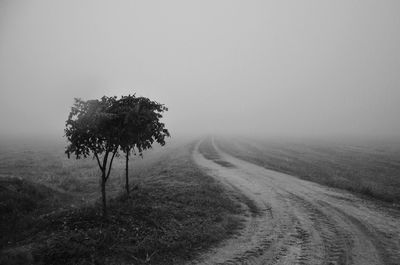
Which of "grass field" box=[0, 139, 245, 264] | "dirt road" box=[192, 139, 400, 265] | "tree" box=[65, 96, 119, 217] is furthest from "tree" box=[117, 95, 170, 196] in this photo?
"dirt road" box=[192, 139, 400, 265]

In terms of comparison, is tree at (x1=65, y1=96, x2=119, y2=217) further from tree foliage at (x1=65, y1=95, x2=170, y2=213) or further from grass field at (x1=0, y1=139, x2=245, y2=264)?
grass field at (x1=0, y1=139, x2=245, y2=264)

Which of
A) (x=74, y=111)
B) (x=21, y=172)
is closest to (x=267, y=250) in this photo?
(x=74, y=111)

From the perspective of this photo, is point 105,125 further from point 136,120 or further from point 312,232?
point 312,232

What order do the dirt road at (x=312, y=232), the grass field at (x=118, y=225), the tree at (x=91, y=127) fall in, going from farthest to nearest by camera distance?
the tree at (x=91, y=127), the dirt road at (x=312, y=232), the grass field at (x=118, y=225)

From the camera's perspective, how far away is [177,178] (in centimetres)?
2511

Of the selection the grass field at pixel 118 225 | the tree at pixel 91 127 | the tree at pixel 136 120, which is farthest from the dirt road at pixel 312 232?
the tree at pixel 91 127

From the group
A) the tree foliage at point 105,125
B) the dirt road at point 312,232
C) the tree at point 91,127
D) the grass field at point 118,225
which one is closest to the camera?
the grass field at point 118,225

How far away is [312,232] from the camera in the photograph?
12.6 metres

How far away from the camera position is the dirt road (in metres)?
10.0

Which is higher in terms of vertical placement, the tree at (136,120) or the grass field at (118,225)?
the tree at (136,120)

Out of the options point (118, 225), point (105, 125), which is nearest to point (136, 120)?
point (105, 125)

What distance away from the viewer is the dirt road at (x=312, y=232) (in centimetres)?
1003

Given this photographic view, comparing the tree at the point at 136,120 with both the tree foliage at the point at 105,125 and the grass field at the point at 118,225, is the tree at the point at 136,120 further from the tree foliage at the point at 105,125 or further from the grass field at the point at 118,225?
the grass field at the point at 118,225

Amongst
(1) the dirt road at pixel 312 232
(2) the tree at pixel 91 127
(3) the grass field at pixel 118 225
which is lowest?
(1) the dirt road at pixel 312 232
